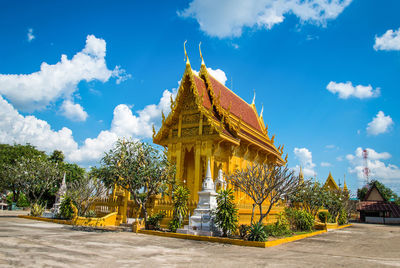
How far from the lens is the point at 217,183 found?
1415 cm

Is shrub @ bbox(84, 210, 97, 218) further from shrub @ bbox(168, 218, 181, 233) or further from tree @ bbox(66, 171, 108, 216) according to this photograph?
shrub @ bbox(168, 218, 181, 233)

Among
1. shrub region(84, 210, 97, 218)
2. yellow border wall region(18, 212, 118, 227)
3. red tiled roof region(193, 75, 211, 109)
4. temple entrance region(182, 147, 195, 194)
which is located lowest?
yellow border wall region(18, 212, 118, 227)

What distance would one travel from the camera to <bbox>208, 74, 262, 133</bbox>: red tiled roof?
70.8 feet

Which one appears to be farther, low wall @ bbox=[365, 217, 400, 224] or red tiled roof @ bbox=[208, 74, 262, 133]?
low wall @ bbox=[365, 217, 400, 224]

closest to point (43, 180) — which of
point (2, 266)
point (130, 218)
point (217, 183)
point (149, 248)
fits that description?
point (130, 218)

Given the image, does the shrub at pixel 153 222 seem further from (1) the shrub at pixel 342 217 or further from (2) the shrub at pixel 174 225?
(1) the shrub at pixel 342 217

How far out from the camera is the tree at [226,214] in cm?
1105

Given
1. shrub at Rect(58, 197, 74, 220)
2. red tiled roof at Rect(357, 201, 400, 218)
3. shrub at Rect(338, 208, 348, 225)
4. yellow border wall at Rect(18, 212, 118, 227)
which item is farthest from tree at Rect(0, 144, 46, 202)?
red tiled roof at Rect(357, 201, 400, 218)

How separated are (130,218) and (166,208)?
12.1 ft

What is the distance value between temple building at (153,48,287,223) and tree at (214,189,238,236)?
561 cm

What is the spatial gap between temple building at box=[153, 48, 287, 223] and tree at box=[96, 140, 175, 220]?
3.18m

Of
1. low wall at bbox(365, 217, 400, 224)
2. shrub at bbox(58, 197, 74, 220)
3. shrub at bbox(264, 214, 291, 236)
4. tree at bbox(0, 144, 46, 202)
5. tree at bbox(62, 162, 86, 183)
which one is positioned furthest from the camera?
tree at bbox(62, 162, 86, 183)

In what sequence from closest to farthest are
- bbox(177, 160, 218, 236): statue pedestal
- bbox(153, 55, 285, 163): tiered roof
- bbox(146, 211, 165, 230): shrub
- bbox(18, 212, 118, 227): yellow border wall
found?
bbox(177, 160, 218, 236): statue pedestal, bbox(146, 211, 165, 230): shrub, bbox(18, 212, 118, 227): yellow border wall, bbox(153, 55, 285, 163): tiered roof

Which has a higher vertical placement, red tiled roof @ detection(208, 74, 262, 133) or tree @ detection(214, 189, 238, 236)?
red tiled roof @ detection(208, 74, 262, 133)
